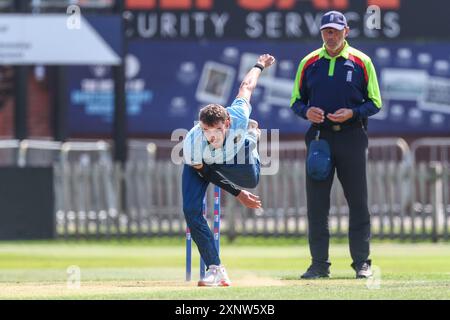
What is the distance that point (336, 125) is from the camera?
Answer: 13586 mm

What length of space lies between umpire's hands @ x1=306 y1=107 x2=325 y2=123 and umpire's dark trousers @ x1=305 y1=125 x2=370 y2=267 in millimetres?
221

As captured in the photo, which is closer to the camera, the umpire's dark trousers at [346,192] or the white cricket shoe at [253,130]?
the white cricket shoe at [253,130]

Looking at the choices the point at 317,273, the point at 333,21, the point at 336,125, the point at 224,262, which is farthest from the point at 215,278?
the point at 224,262

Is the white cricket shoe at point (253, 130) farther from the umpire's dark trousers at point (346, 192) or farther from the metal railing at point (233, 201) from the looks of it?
the metal railing at point (233, 201)

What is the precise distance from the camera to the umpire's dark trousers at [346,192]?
44.7 ft

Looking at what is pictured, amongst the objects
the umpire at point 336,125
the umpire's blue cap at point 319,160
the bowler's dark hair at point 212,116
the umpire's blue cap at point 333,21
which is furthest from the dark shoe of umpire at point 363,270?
the bowler's dark hair at point 212,116

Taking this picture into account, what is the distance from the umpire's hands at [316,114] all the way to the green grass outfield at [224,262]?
5.04 ft

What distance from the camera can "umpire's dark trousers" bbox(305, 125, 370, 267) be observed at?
1362cm

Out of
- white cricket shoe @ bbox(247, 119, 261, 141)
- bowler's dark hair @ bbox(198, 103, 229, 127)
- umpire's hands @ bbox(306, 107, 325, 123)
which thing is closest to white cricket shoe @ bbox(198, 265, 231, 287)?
white cricket shoe @ bbox(247, 119, 261, 141)

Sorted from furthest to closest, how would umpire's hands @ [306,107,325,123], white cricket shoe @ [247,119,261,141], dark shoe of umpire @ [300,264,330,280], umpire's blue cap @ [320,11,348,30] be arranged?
dark shoe of umpire @ [300,264,330,280]
umpire's hands @ [306,107,325,123]
umpire's blue cap @ [320,11,348,30]
white cricket shoe @ [247,119,261,141]

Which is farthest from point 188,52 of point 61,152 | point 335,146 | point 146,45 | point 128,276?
point 335,146

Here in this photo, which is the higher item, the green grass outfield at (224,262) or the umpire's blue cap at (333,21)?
the umpire's blue cap at (333,21)

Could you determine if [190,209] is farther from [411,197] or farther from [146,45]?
[146,45]

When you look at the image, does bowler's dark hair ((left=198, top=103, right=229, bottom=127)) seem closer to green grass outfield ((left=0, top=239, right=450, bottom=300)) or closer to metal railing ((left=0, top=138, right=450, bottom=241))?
green grass outfield ((left=0, top=239, right=450, bottom=300))
